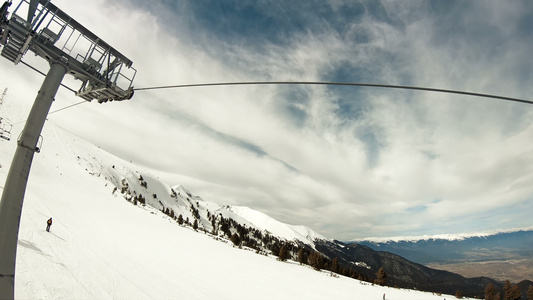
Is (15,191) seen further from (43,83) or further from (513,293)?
(513,293)

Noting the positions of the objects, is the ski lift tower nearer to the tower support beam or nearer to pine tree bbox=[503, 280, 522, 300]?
the tower support beam

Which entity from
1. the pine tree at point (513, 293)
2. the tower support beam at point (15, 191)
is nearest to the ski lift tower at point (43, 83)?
the tower support beam at point (15, 191)

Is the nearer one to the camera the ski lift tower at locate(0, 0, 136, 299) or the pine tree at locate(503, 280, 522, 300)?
the ski lift tower at locate(0, 0, 136, 299)

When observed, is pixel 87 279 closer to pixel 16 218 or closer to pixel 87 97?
pixel 16 218

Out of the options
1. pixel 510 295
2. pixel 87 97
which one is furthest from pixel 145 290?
pixel 510 295

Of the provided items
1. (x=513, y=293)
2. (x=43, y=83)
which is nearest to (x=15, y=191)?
(x=43, y=83)

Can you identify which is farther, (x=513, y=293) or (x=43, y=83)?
(x=513, y=293)

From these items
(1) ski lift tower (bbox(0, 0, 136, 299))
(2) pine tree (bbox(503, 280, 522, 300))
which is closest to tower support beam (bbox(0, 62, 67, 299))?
(1) ski lift tower (bbox(0, 0, 136, 299))

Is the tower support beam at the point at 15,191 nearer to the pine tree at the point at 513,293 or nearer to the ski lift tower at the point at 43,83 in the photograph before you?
the ski lift tower at the point at 43,83

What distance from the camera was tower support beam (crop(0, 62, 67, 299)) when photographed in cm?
642

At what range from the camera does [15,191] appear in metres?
6.84

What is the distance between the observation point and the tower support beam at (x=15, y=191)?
642cm

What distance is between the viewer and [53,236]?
20.6m

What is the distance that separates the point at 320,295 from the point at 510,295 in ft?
334
